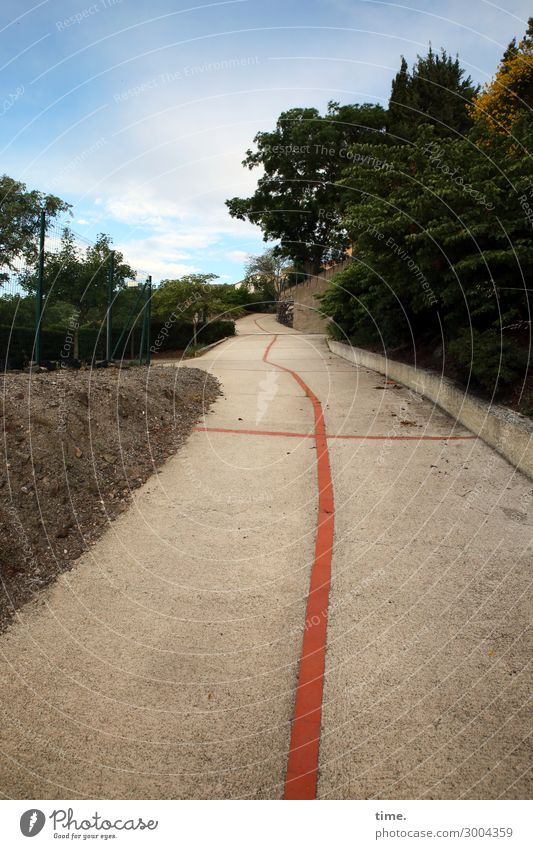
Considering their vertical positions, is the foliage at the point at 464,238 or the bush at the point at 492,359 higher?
the foliage at the point at 464,238

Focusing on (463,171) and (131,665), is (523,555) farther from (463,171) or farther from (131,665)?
(463,171)

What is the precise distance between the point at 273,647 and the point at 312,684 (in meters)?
0.41

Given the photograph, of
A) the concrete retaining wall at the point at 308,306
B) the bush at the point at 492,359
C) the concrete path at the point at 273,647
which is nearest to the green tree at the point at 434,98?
the concrete retaining wall at the point at 308,306

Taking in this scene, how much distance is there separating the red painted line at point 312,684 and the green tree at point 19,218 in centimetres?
1406

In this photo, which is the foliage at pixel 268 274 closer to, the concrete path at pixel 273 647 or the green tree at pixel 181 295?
the green tree at pixel 181 295

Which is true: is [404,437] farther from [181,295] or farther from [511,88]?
[181,295]

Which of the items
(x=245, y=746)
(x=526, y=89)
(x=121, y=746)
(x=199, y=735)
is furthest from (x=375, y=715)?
(x=526, y=89)

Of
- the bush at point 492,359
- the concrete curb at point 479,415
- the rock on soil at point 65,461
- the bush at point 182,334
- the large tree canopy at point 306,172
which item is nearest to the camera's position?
the rock on soil at point 65,461

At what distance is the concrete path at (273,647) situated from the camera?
2.36 meters

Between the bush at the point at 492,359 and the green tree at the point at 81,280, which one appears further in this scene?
the green tree at the point at 81,280

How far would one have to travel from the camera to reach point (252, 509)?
5.50m

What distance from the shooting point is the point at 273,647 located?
3.25m

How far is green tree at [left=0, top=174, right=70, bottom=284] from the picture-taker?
16.3 m

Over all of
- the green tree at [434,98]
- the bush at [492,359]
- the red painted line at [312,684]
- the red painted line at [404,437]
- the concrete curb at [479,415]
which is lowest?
the red painted line at [312,684]
